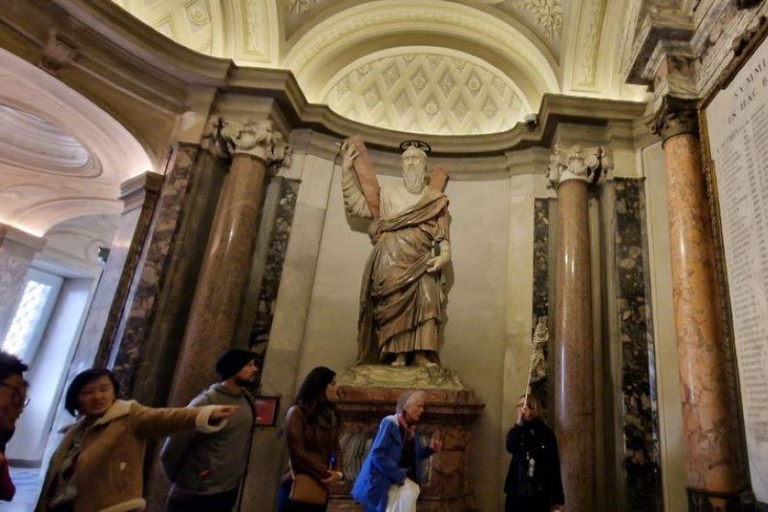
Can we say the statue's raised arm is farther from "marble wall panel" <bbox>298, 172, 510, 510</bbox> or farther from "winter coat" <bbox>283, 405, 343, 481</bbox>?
"winter coat" <bbox>283, 405, 343, 481</bbox>

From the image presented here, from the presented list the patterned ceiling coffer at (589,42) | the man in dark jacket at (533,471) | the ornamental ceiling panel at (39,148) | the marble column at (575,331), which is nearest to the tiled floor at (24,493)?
the man in dark jacket at (533,471)

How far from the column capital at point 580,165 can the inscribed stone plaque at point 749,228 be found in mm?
1684

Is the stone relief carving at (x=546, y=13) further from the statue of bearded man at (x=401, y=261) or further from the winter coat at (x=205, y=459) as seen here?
the winter coat at (x=205, y=459)

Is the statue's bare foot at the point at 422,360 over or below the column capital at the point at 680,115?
below

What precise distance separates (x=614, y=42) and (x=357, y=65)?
9.87ft

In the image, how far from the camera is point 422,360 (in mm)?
4797

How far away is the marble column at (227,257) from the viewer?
4258 mm

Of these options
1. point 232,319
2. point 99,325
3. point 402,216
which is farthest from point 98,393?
point 402,216

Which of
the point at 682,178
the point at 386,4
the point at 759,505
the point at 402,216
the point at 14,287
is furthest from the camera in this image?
the point at 14,287

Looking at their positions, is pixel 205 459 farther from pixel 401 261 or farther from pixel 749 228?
pixel 749 228

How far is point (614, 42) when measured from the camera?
540 centimetres

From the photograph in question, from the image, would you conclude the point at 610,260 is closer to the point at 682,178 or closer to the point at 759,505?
the point at 682,178

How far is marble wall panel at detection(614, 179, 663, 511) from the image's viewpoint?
157 inches

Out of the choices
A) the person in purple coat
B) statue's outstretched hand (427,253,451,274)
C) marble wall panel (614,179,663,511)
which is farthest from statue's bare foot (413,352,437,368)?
the person in purple coat
